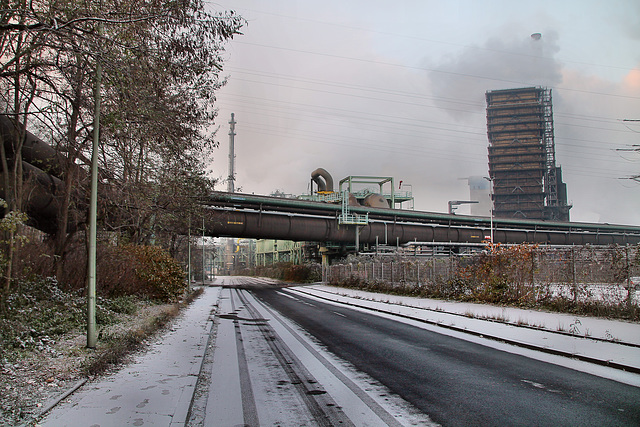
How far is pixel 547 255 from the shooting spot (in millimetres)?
17703

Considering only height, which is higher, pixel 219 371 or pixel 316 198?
pixel 316 198

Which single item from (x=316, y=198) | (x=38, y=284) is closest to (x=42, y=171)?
(x=38, y=284)

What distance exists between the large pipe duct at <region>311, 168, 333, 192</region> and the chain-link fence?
4686 centimetres

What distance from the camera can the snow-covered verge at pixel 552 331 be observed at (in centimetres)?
874

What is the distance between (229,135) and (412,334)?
91867 mm

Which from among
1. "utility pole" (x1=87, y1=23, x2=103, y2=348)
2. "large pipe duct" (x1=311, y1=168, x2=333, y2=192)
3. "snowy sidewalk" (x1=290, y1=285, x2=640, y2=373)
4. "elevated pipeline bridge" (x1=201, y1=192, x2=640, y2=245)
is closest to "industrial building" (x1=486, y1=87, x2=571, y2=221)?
"elevated pipeline bridge" (x1=201, y1=192, x2=640, y2=245)

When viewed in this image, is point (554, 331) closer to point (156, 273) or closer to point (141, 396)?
point (141, 396)

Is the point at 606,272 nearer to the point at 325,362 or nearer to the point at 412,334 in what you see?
the point at 412,334

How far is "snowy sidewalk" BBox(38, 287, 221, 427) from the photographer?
5.29 m

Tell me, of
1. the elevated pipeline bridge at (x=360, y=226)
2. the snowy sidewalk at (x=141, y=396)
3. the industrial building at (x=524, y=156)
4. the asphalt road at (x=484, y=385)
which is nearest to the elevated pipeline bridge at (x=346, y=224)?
the elevated pipeline bridge at (x=360, y=226)

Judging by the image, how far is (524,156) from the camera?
130750 millimetres

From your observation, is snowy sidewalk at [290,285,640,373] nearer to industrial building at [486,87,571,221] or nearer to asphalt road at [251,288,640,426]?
asphalt road at [251,288,640,426]

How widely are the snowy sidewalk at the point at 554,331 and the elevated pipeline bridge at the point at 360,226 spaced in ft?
77.9

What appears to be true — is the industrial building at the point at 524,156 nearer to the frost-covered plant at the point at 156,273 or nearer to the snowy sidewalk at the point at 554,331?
the snowy sidewalk at the point at 554,331
